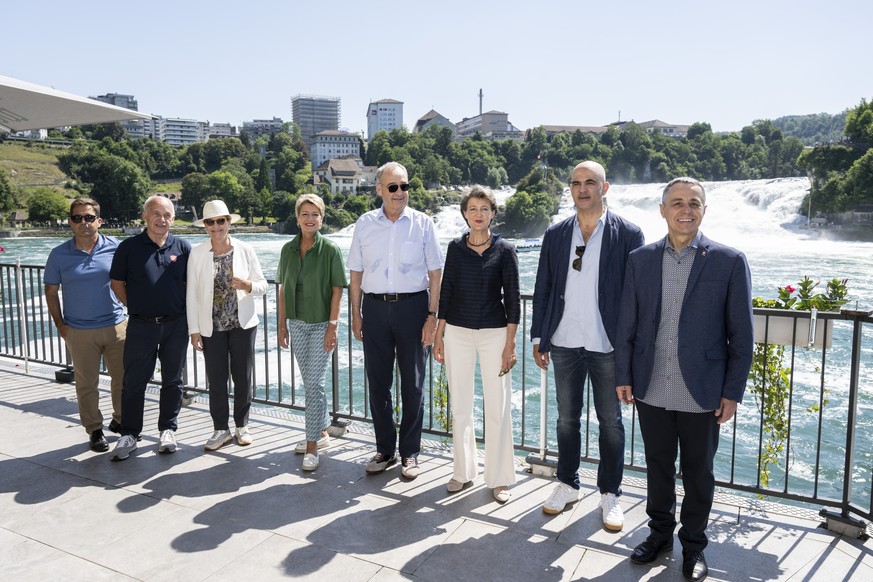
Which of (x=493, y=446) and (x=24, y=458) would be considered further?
(x=24, y=458)

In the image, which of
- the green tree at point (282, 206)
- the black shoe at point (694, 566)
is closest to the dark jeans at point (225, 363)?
the black shoe at point (694, 566)

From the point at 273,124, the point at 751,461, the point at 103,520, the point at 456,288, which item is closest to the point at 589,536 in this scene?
the point at 456,288

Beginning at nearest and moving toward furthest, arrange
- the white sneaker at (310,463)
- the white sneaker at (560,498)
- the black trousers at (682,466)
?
the black trousers at (682,466), the white sneaker at (560,498), the white sneaker at (310,463)

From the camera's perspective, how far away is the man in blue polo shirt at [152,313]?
409 centimetres

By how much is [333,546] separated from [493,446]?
104 cm

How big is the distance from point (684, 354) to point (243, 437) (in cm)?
308

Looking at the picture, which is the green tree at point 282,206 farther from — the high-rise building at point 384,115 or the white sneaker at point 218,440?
the white sneaker at point 218,440

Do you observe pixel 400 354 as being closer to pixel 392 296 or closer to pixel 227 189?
pixel 392 296

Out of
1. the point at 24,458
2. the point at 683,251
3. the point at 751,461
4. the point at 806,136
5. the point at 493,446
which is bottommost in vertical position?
the point at 751,461

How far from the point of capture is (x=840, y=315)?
3.09 m

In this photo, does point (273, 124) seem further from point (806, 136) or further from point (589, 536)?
point (589, 536)

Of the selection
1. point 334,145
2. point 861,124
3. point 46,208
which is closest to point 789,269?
point 861,124

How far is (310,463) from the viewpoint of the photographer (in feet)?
12.8

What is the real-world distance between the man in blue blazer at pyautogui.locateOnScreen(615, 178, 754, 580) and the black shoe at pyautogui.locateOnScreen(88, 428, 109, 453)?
3461 millimetres
